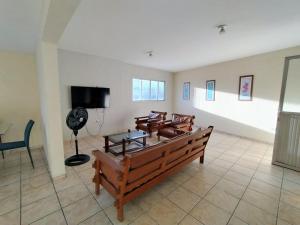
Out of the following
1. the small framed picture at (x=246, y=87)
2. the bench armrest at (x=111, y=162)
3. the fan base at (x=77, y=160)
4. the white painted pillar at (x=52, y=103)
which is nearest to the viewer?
the bench armrest at (x=111, y=162)

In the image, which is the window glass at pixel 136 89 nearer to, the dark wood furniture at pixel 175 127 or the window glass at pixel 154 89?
the window glass at pixel 154 89

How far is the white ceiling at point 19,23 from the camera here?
1.72 meters

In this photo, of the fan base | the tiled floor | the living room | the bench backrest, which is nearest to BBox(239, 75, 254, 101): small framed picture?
the living room

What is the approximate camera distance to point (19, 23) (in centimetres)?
209

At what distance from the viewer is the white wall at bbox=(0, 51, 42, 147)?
3068 mm

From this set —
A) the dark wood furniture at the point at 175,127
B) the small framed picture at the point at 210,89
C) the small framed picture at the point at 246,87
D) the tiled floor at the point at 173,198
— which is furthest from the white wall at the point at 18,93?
the small framed picture at the point at 246,87

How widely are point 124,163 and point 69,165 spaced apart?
187cm

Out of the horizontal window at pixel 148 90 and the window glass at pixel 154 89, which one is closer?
the horizontal window at pixel 148 90

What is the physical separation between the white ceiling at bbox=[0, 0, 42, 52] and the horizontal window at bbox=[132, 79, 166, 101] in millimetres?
3154

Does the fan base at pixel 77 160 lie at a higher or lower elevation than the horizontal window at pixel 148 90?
lower

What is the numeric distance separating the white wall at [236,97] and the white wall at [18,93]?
17.3 feet

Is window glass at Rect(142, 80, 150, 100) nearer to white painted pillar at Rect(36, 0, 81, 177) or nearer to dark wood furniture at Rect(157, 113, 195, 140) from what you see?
dark wood furniture at Rect(157, 113, 195, 140)

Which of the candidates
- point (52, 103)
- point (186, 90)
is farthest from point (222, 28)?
point (186, 90)

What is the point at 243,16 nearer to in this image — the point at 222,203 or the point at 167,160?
the point at 167,160
